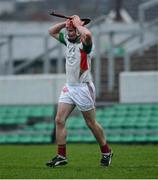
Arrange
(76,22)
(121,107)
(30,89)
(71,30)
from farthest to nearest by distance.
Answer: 1. (30,89)
2. (121,107)
3. (71,30)
4. (76,22)

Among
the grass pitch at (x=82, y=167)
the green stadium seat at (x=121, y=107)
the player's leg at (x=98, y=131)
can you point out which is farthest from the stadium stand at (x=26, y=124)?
the player's leg at (x=98, y=131)

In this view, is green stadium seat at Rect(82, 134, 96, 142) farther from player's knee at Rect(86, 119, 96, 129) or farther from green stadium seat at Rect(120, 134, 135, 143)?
player's knee at Rect(86, 119, 96, 129)

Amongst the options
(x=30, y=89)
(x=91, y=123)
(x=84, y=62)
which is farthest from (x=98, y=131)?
(x=30, y=89)

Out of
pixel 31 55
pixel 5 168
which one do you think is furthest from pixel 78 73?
pixel 31 55

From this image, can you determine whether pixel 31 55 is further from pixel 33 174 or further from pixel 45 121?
pixel 33 174

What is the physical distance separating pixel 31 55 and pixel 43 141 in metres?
9.59

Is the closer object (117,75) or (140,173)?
(140,173)

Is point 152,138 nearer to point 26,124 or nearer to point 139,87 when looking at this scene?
point 139,87

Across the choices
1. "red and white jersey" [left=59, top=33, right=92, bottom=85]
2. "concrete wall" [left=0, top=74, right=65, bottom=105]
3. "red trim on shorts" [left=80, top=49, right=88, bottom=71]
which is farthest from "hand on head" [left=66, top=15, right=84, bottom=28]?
"concrete wall" [left=0, top=74, right=65, bottom=105]

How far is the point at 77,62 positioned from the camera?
14.4 meters

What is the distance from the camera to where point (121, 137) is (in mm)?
24125

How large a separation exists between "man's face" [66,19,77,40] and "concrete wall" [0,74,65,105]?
40.2 ft

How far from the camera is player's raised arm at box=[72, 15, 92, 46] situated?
13797 millimetres

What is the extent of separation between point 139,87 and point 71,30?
12174mm
